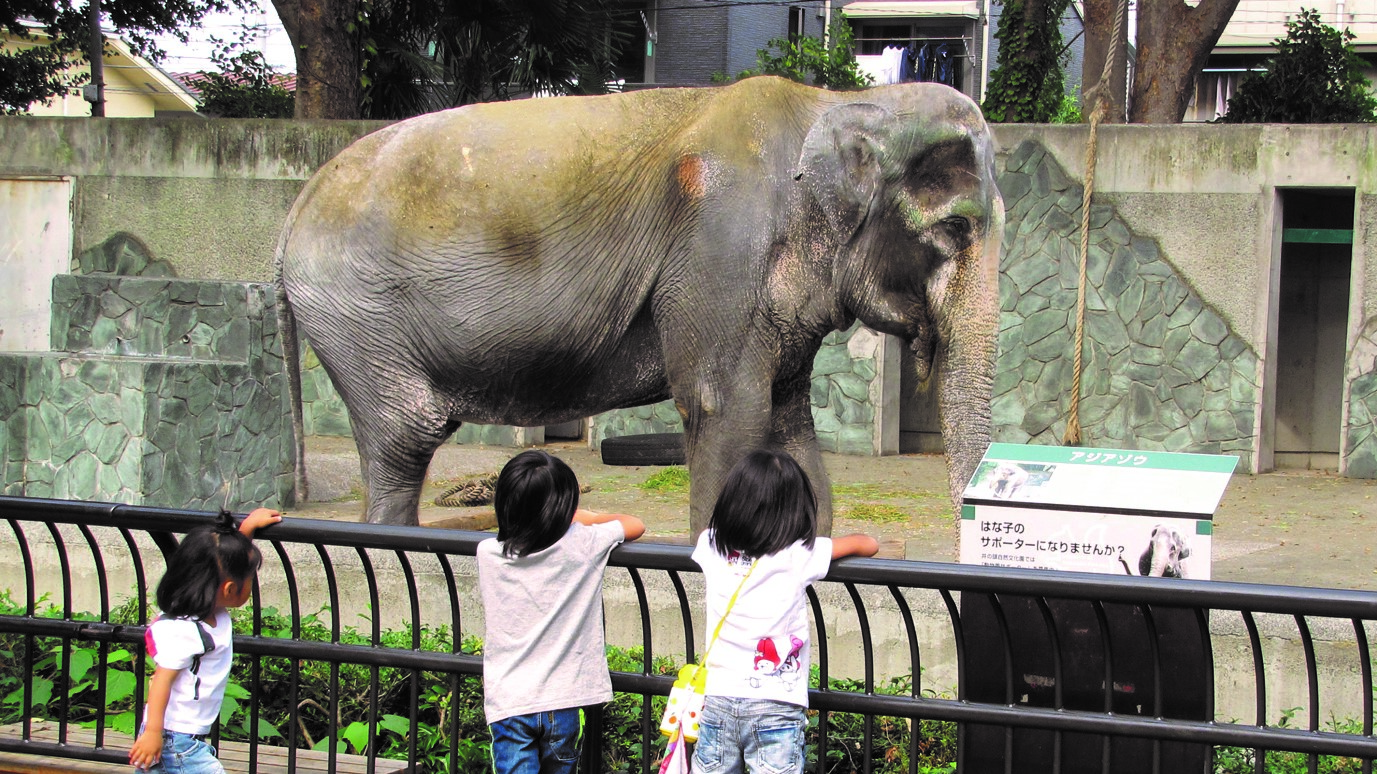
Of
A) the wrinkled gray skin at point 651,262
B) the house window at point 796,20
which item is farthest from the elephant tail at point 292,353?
the house window at point 796,20

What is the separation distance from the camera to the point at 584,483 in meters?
→ 10.6

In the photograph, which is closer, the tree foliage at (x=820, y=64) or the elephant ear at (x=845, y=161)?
the elephant ear at (x=845, y=161)

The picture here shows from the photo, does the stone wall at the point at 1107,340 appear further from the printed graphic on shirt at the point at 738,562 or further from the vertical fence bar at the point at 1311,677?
the printed graphic on shirt at the point at 738,562

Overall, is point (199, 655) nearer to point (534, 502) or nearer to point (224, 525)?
point (224, 525)

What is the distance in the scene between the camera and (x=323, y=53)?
13.1 m

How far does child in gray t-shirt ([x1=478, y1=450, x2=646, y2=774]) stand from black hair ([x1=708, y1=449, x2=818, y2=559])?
1.09 feet

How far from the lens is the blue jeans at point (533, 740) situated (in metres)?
3.36

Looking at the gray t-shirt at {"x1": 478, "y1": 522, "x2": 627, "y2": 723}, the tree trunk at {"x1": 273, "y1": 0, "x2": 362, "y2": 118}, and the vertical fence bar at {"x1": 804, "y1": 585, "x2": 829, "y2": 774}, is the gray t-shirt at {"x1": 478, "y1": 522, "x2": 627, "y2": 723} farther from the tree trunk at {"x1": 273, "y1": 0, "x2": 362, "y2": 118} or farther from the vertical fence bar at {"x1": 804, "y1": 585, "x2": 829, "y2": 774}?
the tree trunk at {"x1": 273, "y1": 0, "x2": 362, "y2": 118}

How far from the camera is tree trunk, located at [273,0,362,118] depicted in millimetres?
12906

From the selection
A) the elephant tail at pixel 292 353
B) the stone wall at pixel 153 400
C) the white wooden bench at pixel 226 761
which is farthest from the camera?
the stone wall at pixel 153 400

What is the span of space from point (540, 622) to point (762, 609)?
0.54 m

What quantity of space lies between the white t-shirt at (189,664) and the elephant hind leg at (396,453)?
6.94ft

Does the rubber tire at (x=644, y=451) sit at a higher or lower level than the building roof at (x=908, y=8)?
lower

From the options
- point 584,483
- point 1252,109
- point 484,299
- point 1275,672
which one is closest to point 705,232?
point 484,299
